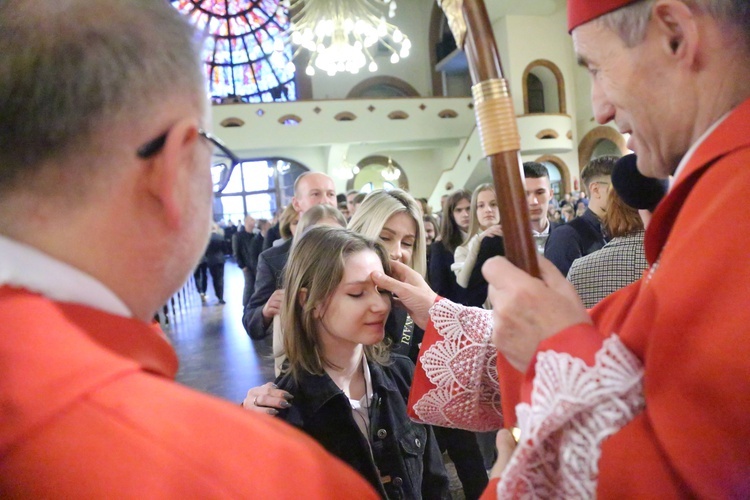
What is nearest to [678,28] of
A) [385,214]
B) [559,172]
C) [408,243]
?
[385,214]

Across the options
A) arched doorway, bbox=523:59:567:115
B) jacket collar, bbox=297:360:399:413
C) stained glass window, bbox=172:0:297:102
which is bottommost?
jacket collar, bbox=297:360:399:413

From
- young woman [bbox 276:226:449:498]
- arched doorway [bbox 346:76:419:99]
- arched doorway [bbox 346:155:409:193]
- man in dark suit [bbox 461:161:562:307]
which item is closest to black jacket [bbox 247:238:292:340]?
man in dark suit [bbox 461:161:562:307]

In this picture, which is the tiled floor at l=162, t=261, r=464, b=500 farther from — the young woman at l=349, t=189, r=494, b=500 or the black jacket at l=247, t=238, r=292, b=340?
the black jacket at l=247, t=238, r=292, b=340

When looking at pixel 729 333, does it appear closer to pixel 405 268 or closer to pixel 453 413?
pixel 453 413

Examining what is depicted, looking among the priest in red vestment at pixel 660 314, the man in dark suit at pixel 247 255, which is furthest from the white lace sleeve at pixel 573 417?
the man in dark suit at pixel 247 255

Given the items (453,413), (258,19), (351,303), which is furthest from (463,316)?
(258,19)

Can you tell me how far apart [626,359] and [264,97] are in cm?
1802

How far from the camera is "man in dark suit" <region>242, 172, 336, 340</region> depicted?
2914mm

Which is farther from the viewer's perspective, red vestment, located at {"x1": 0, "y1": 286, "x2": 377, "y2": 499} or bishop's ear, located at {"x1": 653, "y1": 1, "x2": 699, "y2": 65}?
bishop's ear, located at {"x1": 653, "y1": 1, "x2": 699, "y2": 65}

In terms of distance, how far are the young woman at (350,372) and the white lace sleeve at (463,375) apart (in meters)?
0.32

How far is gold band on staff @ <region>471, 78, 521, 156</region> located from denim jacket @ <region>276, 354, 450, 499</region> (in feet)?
3.30

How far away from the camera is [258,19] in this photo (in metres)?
17.4

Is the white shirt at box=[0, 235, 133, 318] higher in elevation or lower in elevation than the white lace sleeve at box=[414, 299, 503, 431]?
higher

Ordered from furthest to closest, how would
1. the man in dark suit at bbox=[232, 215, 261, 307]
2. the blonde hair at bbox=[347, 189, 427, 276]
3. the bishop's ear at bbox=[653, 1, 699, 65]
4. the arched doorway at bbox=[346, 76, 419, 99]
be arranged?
the arched doorway at bbox=[346, 76, 419, 99] → the man in dark suit at bbox=[232, 215, 261, 307] → the blonde hair at bbox=[347, 189, 427, 276] → the bishop's ear at bbox=[653, 1, 699, 65]
